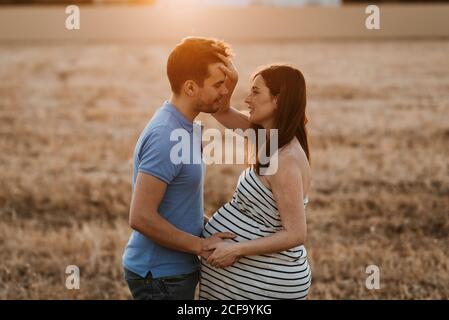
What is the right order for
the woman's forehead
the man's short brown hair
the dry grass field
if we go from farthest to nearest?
1. the dry grass field
2. the woman's forehead
3. the man's short brown hair

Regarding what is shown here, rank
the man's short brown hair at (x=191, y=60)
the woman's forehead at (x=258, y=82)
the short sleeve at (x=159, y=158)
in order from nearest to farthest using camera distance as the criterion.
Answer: the short sleeve at (x=159, y=158), the man's short brown hair at (x=191, y=60), the woman's forehead at (x=258, y=82)

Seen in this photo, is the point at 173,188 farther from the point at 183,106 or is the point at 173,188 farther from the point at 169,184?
the point at 183,106

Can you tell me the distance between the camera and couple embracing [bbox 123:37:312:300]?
304 cm

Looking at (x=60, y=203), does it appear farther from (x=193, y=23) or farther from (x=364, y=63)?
(x=193, y=23)

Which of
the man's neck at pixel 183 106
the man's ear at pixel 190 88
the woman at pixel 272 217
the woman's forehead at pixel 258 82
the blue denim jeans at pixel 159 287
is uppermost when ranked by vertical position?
the woman's forehead at pixel 258 82

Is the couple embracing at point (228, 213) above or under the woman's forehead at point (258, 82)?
under

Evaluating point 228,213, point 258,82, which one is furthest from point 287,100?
point 228,213

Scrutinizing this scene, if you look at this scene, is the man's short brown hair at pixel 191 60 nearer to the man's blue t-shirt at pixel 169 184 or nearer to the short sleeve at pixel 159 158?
the man's blue t-shirt at pixel 169 184

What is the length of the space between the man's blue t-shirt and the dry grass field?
2105mm

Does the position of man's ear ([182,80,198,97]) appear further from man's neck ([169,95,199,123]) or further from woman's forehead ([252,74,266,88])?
woman's forehead ([252,74,266,88])

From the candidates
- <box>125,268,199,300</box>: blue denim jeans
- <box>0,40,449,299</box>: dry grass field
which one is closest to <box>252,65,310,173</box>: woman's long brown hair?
<box>125,268,199,300</box>: blue denim jeans

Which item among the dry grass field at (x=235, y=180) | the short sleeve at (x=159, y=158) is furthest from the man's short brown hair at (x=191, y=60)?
the dry grass field at (x=235, y=180)

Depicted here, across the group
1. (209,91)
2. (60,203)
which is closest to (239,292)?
(209,91)

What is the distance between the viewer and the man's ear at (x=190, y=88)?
3162 mm
